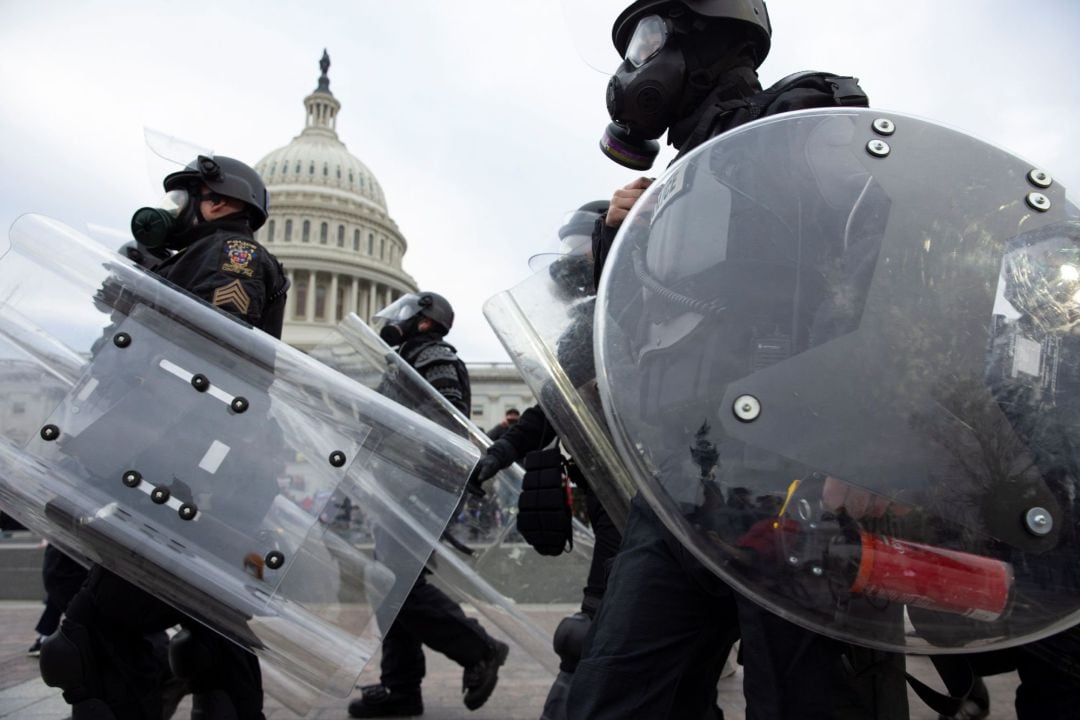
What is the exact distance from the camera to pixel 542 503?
9.29 ft

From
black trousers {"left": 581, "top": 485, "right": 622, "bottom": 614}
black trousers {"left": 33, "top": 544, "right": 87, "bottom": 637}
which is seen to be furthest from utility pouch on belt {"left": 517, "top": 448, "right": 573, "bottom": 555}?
black trousers {"left": 33, "top": 544, "right": 87, "bottom": 637}

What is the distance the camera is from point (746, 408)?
1205 mm

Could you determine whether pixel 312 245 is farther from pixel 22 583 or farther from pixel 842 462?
pixel 842 462

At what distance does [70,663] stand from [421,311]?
2.58 m

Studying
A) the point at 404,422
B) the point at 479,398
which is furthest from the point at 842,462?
the point at 479,398

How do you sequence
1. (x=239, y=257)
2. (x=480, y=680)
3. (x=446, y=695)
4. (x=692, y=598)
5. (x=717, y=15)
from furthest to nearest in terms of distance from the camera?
1. (x=446, y=695)
2. (x=480, y=680)
3. (x=239, y=257)
4. (x=717, y=15)
5. (x=692, y=598)

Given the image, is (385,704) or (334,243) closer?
(385,704)

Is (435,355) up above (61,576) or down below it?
above

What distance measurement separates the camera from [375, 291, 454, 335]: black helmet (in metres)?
4.50

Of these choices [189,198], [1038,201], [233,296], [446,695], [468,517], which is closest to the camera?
[1038,201]

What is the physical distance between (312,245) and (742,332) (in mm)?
61119

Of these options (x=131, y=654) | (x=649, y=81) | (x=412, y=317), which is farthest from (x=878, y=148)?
(x=412, y=317)

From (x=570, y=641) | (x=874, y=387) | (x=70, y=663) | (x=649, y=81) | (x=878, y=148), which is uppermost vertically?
(x=649, y=81)

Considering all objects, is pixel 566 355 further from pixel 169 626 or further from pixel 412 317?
Answer: pixel 412 317
